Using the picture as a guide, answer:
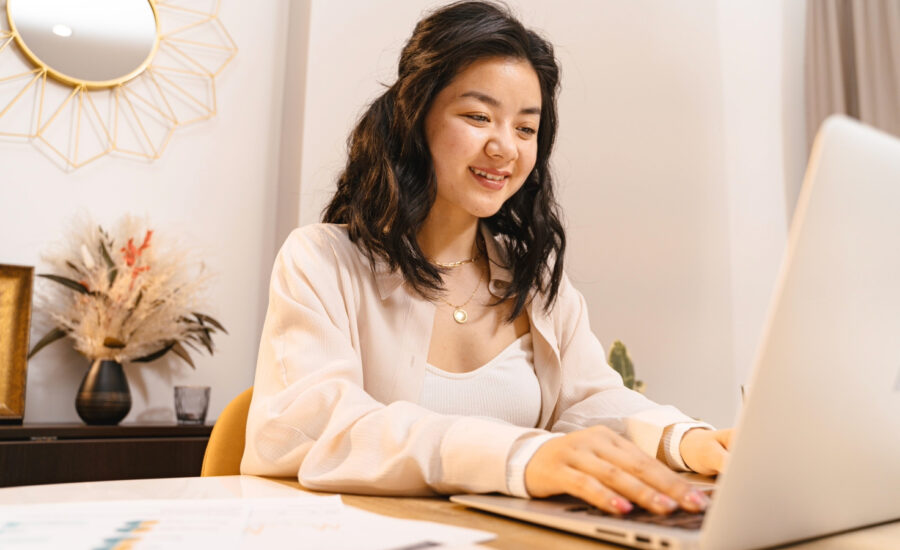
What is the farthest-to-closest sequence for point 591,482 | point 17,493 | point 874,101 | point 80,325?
point 874,101, point 80,325, point 17,493, point 591,482

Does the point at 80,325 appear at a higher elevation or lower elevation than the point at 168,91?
lower

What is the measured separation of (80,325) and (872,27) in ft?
10.8

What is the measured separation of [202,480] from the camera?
843 millimetres

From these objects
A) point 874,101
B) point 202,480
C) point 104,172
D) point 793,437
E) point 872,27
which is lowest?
point 202,480

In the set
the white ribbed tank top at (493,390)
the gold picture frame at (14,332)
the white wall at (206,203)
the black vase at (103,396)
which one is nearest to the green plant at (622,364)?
the white wall at (206,203)

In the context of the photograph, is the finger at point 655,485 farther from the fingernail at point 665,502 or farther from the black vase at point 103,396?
the black vase at point 103,396

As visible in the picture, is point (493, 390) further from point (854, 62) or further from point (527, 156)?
point (854, 62)

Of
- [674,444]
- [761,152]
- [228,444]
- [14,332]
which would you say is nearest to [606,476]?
[674,444]

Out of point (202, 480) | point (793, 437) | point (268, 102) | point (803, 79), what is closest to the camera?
point (793, 437)

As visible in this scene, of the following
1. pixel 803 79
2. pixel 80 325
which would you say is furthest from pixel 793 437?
pixel 803 79

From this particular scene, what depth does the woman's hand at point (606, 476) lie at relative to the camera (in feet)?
1.83

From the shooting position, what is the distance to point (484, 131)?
1.32 meters

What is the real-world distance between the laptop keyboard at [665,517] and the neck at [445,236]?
2.86ft

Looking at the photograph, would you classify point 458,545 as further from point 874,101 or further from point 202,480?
point 874,101
